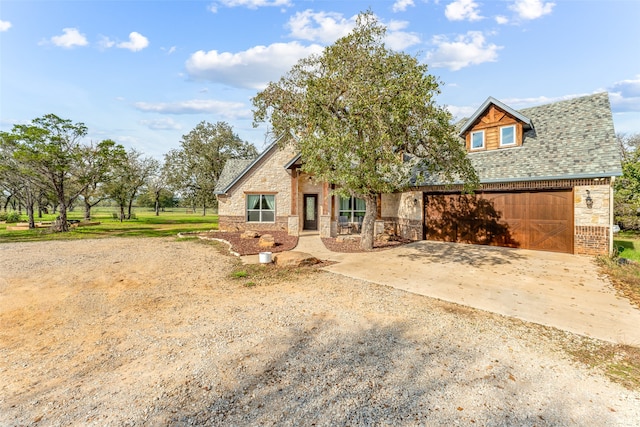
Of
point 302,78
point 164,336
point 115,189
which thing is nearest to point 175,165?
point 115,189

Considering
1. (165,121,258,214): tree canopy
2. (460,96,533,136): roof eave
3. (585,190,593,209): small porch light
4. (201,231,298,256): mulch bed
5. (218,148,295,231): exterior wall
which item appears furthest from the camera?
(165,121,258,214): tree canopy

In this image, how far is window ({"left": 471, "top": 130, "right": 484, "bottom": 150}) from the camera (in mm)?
15007

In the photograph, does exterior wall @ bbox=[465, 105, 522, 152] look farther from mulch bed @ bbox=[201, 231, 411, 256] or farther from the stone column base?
the stone column base

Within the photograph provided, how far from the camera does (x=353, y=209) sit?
18828 mm

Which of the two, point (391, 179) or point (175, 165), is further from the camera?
point (175, 165)

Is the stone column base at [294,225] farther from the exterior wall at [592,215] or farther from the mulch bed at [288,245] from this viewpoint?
the exterior wall at [592,215]

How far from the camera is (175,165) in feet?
121

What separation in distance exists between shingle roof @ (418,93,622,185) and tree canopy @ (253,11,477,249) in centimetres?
307

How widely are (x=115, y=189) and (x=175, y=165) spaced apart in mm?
7176

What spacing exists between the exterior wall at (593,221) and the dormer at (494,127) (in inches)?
159

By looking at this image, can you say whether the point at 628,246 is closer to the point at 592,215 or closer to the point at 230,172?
the point at 592,215

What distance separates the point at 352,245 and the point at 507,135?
9647 millimetres

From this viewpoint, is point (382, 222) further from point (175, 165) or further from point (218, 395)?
point (175, 165)

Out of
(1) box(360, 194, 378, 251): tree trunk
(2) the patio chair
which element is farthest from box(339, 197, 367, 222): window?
(1) box(360, 194, 378, 251): tree trunk
